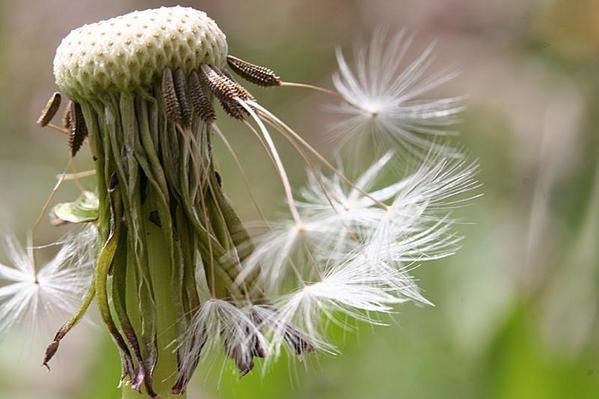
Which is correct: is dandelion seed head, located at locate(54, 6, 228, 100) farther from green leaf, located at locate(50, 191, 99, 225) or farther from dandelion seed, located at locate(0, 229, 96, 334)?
dandelion seed, located at locate(0, 229, 96, 334)

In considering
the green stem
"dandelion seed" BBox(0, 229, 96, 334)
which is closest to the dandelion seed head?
the green stem

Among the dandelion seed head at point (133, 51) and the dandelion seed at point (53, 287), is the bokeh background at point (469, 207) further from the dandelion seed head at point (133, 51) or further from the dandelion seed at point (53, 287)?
the dandelion seed head at point (133, 51)

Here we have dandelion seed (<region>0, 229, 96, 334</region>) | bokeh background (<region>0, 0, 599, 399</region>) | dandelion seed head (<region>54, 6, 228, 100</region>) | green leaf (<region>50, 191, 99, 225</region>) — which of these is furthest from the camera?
bokeh background (<region>0, 0, 599, 399</region>)

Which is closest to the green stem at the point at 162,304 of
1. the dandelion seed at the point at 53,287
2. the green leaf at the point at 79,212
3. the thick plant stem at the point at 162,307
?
the thick plant stem at the point at 162,307

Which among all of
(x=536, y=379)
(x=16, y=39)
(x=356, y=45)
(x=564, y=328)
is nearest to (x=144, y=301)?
(x=536, y=379)

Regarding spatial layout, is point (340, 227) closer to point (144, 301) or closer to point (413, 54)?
point (144, 301)
